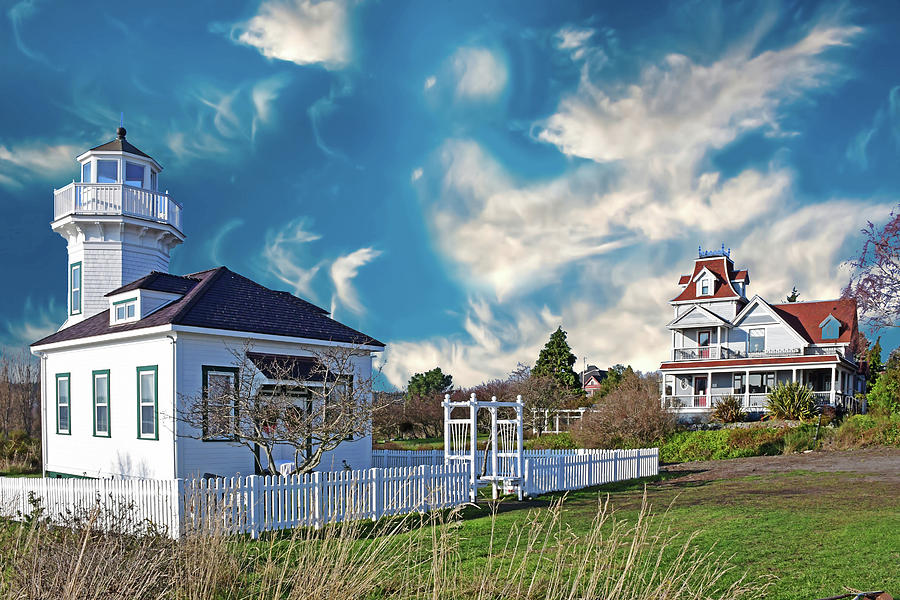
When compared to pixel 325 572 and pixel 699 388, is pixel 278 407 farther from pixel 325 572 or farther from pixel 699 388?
pixel 699 388

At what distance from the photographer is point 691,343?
1609 inches

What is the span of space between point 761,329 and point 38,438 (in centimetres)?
3441

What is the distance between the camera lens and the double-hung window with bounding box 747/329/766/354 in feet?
127

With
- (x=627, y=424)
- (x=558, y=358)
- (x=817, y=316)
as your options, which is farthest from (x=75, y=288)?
(x=817, y=316)

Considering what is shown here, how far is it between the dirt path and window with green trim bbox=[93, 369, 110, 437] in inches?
561

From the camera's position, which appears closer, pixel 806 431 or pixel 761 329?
pixel 806 431

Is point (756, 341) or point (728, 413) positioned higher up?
point (756, 341)

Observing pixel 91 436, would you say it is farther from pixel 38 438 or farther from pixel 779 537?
pixel 779 537

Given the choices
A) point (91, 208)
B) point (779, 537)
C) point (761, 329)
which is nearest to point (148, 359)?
point (91, 208)

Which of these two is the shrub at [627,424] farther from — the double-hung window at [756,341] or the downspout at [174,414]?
the downspout at [174,414]

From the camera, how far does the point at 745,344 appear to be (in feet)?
129

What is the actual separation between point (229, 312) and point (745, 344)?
3092cm

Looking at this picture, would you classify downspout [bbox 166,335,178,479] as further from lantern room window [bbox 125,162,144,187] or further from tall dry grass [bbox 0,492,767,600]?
lantern room window [bbox 125,162,144,187]

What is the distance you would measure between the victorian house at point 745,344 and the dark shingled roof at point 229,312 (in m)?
23.4
